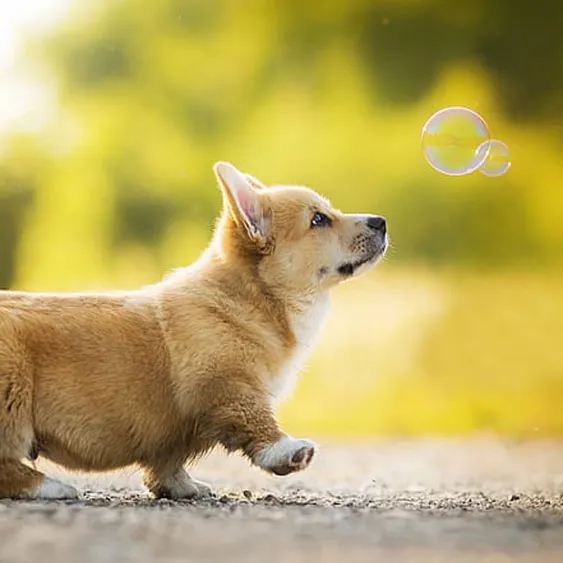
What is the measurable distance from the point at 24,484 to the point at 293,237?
91 centimetres

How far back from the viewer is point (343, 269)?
2945mm

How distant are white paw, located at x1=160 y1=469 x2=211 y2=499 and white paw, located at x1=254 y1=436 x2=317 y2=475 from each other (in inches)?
13.0

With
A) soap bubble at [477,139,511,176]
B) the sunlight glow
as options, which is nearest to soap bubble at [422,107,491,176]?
soap bubble at [477,139,511,176]

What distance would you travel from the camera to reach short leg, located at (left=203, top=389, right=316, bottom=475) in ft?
8.04

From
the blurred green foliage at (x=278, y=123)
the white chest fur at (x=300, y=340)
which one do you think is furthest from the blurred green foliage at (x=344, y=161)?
the white chest fur at (x=300, y=340)

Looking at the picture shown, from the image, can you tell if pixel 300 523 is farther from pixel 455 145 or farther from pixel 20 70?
pixel 20 70

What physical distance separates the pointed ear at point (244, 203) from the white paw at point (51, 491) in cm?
76

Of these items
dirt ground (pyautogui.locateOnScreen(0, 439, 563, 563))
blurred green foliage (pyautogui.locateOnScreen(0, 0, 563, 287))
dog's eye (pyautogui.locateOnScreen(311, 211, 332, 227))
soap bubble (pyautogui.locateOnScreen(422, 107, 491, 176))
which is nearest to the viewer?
dirt ground (pyautogui.locateOnScreen(0, 439, 563, 563))

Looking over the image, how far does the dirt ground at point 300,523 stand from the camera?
1.76 m

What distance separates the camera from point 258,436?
2.50m

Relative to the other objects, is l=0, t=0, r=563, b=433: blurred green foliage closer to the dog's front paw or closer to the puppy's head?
the puppy's head

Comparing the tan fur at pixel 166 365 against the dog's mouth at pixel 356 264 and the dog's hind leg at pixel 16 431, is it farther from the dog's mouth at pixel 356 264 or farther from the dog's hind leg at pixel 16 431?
the dog's mouth at pixel 356 264

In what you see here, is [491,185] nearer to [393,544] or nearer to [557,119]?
[557,119]

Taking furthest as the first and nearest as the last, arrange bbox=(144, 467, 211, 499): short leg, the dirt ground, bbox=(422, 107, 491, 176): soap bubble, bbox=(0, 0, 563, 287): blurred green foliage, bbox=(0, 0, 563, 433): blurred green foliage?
bbox=(0, 0, 563, 287): blurred green foliage → bbox=(0, 0, 563, 433): blurred green foliage → bbox=(422, 107, 491, 176): soap bubble → bbox=(144, 467, 211, 499): short leg → the dirt ground
